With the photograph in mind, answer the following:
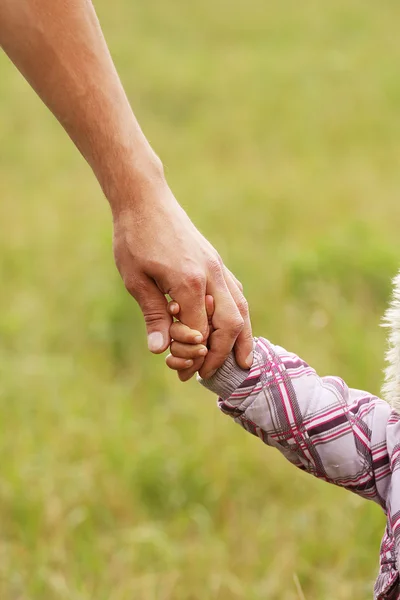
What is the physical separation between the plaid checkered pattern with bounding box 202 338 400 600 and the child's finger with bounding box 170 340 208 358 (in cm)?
5

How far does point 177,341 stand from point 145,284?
0.11 meters

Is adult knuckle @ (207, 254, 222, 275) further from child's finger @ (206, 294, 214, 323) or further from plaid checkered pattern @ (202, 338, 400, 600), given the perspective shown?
plaid checkered pattern @ (202, 338, 400, 600)

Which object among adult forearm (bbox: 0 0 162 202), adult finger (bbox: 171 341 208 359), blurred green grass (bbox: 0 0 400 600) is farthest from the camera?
blurred green grass (bbox: 0 0 400 600)

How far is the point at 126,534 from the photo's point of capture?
8.11ft

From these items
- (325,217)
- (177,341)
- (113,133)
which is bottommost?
(177,341)

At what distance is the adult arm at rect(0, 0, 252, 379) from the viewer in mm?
1276

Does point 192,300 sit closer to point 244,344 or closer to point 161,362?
point 244,344

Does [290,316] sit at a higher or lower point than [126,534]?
higher

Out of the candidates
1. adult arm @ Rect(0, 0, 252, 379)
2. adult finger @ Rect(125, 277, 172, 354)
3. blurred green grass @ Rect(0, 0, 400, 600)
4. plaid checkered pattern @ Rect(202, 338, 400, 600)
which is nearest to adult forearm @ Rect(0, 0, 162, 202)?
adult arm @ Rect(0, 0, 252, 379)

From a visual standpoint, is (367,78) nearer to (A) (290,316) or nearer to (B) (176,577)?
(A) (290,316)

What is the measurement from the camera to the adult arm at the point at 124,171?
4.19 ft

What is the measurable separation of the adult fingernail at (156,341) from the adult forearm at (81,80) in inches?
8.5

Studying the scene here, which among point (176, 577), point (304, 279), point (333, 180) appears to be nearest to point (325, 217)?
point (333, 180)

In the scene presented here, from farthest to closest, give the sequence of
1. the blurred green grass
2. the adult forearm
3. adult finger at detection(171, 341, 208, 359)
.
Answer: the blurred green grass, adult finger at detection(171, 341, 208, 359), the adult forearm
